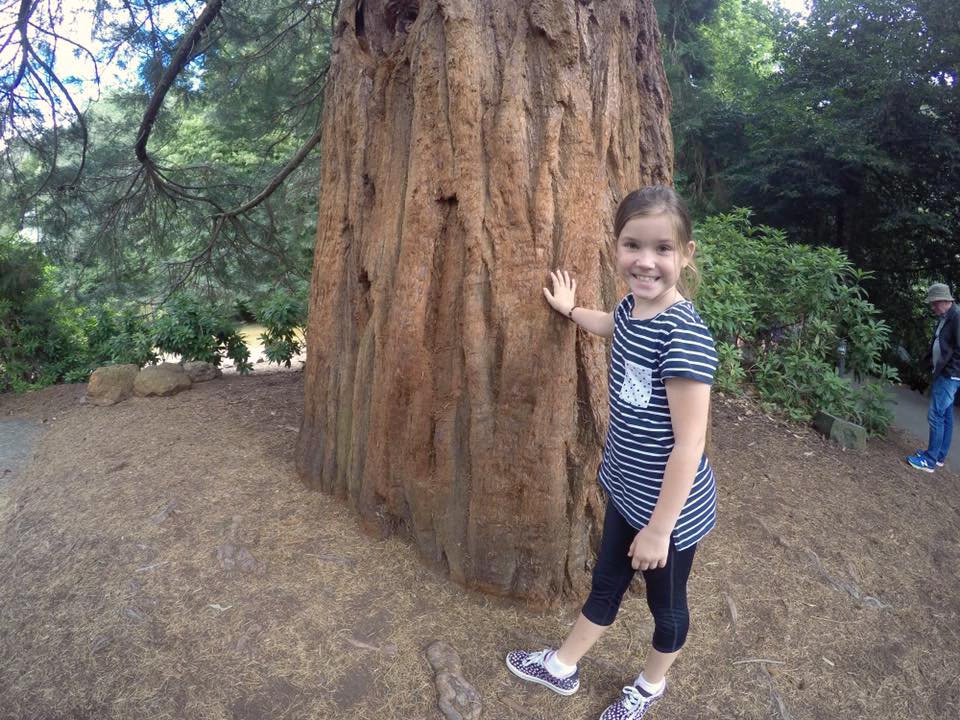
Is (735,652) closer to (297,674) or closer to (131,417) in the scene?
(297,674)

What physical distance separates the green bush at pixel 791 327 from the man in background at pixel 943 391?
1.76 ft

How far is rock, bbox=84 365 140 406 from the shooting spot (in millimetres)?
5852

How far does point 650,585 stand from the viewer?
1.97 m

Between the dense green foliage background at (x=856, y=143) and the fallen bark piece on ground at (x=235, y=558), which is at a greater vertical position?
the dense green foliage background at (x=856, y=143)

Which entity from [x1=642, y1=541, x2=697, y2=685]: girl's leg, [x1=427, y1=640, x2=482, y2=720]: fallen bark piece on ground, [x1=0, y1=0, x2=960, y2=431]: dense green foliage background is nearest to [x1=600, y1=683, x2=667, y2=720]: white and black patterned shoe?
[x1=642, y1=541, x2=697, y2=685]: girl's leg

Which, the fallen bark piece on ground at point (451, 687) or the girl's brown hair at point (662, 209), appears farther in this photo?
the fallen bark piece on ground at point (451, 687)

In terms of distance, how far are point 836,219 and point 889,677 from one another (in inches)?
401

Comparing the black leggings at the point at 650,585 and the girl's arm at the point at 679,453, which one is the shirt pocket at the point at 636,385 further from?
the black leggings at the point at 650,585

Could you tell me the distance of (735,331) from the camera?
235 inches

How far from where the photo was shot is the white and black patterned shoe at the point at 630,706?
212 cm

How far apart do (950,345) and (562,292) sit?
15.9ft

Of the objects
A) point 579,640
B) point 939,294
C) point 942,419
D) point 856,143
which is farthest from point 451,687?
point 856,143

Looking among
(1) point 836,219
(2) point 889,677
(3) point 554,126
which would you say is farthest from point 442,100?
(1) point 836,219

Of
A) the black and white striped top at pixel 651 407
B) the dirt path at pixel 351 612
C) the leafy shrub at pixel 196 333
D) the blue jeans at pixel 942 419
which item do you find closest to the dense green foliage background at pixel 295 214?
the leafy shrub at pixel 196 333
